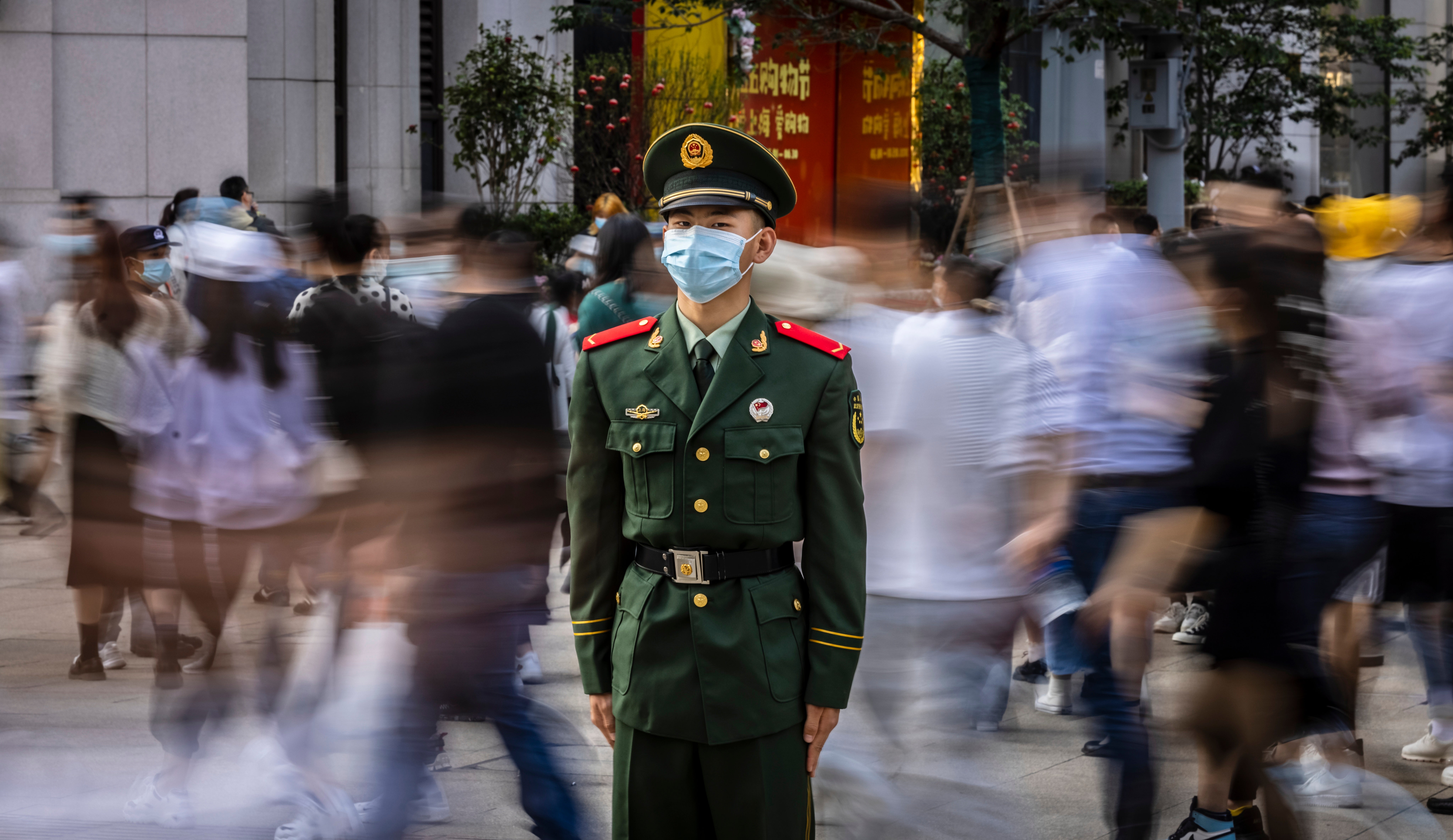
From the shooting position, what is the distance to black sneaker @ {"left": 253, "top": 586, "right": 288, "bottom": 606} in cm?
608

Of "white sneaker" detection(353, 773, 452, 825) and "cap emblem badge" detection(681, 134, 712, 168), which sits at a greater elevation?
"cap emblem badge" detection(681, 134, 712, 168)

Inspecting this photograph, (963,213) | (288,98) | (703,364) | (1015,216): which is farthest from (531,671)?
(288,98)

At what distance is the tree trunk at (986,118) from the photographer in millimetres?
12594

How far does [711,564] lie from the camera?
2.87 m

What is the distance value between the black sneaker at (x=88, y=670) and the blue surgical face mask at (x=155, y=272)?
1.66 meters

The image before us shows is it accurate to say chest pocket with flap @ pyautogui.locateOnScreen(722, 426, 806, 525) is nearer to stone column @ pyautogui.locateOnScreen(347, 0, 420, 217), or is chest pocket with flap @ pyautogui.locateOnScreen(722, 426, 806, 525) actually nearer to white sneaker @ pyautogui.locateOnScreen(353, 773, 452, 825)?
white sneaker @ pyautogui.locateOnScreen(353, 773, 452, 825)

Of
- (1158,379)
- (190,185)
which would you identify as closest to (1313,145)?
(190,185)

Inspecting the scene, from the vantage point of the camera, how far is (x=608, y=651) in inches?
118

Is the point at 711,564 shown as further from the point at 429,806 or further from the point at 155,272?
the point at 155,272

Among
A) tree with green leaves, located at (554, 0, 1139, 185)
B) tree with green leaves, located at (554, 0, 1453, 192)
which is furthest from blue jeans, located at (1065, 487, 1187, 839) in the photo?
tree with green leaves, located at (554, 0, 1453, 192)

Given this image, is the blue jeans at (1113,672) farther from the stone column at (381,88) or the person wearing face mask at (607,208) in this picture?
the stone column at (381,88)

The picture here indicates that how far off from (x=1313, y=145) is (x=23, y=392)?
34.8 metres

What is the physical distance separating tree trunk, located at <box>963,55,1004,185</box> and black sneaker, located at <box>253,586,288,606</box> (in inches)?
280

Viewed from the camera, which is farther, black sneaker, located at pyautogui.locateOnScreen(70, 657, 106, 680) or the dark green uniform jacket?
black sneaker, located at pyautogui.locateOnScreen(70, 657, 106, 680)
